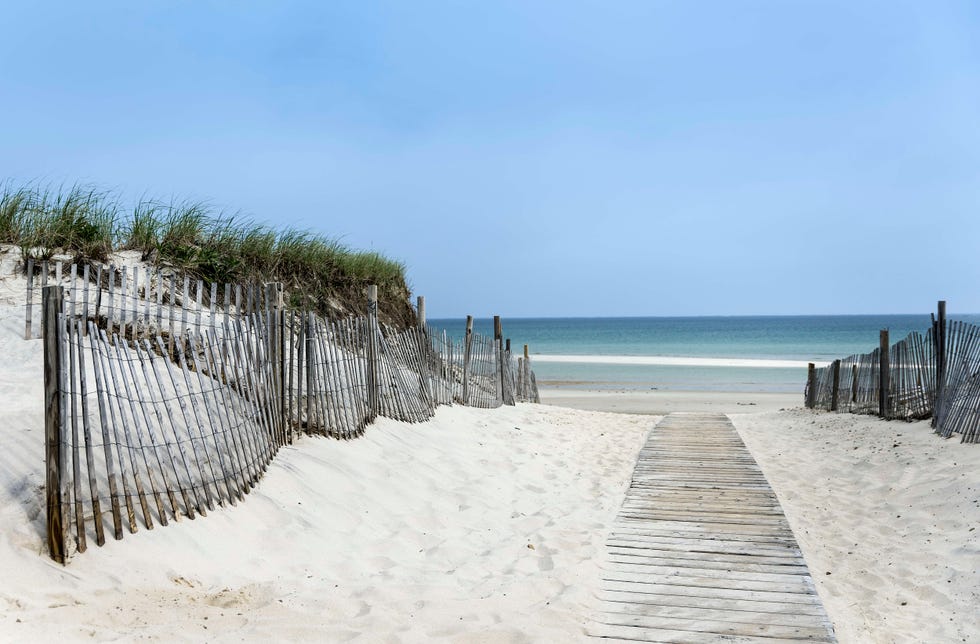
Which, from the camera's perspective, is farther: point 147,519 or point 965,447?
point 965,447

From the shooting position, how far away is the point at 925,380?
8938 millimetres

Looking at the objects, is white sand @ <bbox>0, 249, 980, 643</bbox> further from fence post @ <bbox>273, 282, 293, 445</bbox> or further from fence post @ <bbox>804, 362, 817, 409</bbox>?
fence post @ <bbox>804, 362, 817, 409</bbox>

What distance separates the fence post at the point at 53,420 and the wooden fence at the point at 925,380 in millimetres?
7946

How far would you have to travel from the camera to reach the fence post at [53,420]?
347 cm

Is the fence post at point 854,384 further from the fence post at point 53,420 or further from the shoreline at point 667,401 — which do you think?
the fence post at point 53,420

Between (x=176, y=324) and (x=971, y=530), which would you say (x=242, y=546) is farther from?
(x=971, y=530)

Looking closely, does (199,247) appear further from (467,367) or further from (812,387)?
(812,387)

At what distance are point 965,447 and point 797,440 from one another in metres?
2.86

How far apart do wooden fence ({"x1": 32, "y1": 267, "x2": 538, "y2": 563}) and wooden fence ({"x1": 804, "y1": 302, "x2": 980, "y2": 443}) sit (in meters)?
5.93

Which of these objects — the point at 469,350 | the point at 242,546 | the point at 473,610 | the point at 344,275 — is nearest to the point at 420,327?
the point at 469,350

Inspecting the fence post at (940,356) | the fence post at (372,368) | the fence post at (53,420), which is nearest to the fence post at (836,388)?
the fence post at (940,356)

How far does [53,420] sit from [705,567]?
3.87 metres

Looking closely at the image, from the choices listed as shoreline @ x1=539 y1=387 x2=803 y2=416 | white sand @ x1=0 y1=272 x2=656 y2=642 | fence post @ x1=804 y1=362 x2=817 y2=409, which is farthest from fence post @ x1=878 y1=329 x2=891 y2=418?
shoreline @ x1=539 y1=387 x2=803 y2=416

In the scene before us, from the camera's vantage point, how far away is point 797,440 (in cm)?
987
